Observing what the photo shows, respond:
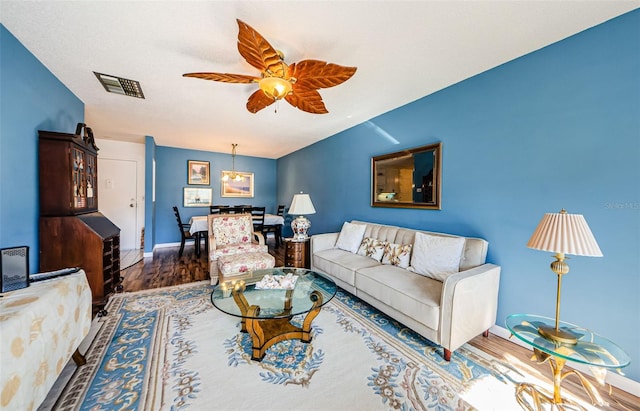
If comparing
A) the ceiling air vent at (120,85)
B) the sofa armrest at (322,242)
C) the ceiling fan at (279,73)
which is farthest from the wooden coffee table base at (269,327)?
the ceiling air vent at (120,85)

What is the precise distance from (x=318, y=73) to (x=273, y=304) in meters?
1.81

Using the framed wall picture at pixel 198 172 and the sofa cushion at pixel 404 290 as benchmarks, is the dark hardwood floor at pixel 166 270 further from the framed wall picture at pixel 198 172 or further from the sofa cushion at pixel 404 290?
the sofa cushion at pixel 404 290

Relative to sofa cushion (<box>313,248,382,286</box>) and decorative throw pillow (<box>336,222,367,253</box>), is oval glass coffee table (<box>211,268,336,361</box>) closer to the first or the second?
sofa cushion (<box>313,248,382,286</box>)

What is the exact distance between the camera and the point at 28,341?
1.07 m

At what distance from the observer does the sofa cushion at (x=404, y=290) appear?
1802 millimetres

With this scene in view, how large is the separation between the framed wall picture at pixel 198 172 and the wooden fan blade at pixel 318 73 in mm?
5198

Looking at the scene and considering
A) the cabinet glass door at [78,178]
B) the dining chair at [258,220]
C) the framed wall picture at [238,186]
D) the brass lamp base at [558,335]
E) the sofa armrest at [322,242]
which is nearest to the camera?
the brass lamp base at [558,335]

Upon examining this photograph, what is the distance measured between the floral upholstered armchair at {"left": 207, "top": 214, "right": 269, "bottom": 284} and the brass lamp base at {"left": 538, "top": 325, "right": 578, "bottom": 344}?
2.96 metres

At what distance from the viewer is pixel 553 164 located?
1857 millimetres

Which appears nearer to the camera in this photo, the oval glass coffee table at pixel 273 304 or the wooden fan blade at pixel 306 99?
the oval glass coffee table at pixel 273 304

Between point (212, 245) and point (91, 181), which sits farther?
point (212, 245)

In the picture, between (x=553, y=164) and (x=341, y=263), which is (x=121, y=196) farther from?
(x=553, y=164)

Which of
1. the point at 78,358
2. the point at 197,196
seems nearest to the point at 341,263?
the point at 78,358

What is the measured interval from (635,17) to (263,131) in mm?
4192
